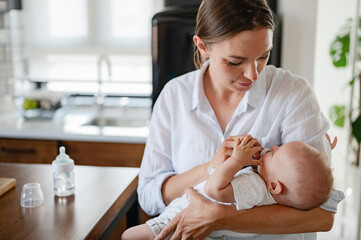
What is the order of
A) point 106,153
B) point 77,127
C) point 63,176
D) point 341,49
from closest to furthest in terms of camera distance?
point 63,176
point 106,153
point 77,127
point 341,49

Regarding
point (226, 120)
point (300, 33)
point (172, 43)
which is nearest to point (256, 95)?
point (226, 120)

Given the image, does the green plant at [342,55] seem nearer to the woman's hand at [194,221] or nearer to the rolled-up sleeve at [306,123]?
the rolled-up sleeve at [306,123]

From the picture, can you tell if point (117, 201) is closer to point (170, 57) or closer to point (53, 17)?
point (170, 57)

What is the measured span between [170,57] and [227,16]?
3.53 ft

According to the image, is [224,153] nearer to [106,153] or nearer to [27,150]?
[106,153]

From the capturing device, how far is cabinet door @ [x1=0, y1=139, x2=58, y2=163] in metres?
2.70

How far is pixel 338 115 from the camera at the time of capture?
10.7 feet

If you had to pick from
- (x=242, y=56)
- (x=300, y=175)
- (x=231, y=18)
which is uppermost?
(x=231, y=18)

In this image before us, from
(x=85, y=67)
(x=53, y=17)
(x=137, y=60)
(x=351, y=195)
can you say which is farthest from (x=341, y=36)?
(x=53, y=17)

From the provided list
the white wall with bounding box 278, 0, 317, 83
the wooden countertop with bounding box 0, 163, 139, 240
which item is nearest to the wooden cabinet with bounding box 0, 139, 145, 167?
the wooden countertop with bounding box 0, 163, 139, 240

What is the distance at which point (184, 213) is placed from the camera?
1337 millimetres

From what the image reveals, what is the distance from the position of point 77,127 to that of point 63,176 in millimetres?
1428

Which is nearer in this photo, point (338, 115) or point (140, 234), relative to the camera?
point (140, 234)

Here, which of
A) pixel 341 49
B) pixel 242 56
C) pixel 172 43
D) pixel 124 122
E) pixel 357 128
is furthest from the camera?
pixel 124 122
